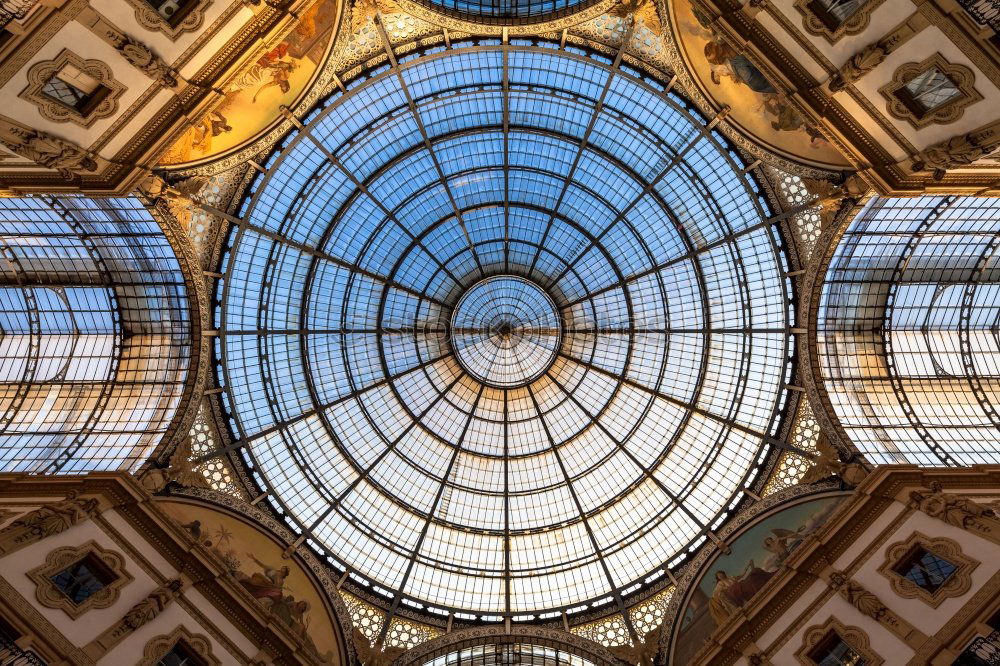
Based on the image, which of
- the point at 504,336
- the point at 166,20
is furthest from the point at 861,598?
the point at 166,20

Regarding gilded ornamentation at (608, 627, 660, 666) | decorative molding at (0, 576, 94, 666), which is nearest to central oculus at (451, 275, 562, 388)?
gilded ornamentation at (608, 627, 660, 666)

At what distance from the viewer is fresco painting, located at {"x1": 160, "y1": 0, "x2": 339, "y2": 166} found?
20375 mm

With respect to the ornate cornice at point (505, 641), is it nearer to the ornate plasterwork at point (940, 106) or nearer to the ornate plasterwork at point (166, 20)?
the ornate plasterwork at point (940, 106)

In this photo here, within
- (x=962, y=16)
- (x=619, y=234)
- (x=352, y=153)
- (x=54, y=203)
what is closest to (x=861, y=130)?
(x=962, y=16)

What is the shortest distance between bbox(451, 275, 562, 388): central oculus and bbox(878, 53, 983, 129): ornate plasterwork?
17992mm

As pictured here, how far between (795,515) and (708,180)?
13872 mm

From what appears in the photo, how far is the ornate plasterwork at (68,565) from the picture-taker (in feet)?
55.1

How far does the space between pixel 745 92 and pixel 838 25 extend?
215 inches

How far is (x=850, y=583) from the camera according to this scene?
18.9 metres

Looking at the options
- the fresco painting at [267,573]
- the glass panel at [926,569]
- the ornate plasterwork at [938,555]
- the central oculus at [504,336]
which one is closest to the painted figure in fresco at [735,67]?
the central oculus at [504,336]

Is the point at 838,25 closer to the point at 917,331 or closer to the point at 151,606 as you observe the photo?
the point at 917,331

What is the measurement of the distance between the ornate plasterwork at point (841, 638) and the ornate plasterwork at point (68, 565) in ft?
68.0

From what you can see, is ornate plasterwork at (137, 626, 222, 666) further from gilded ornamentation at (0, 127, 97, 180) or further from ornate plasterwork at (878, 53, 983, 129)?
ornate plasterwork at (878, 53, 983, 129)

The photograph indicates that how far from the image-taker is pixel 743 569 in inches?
957
